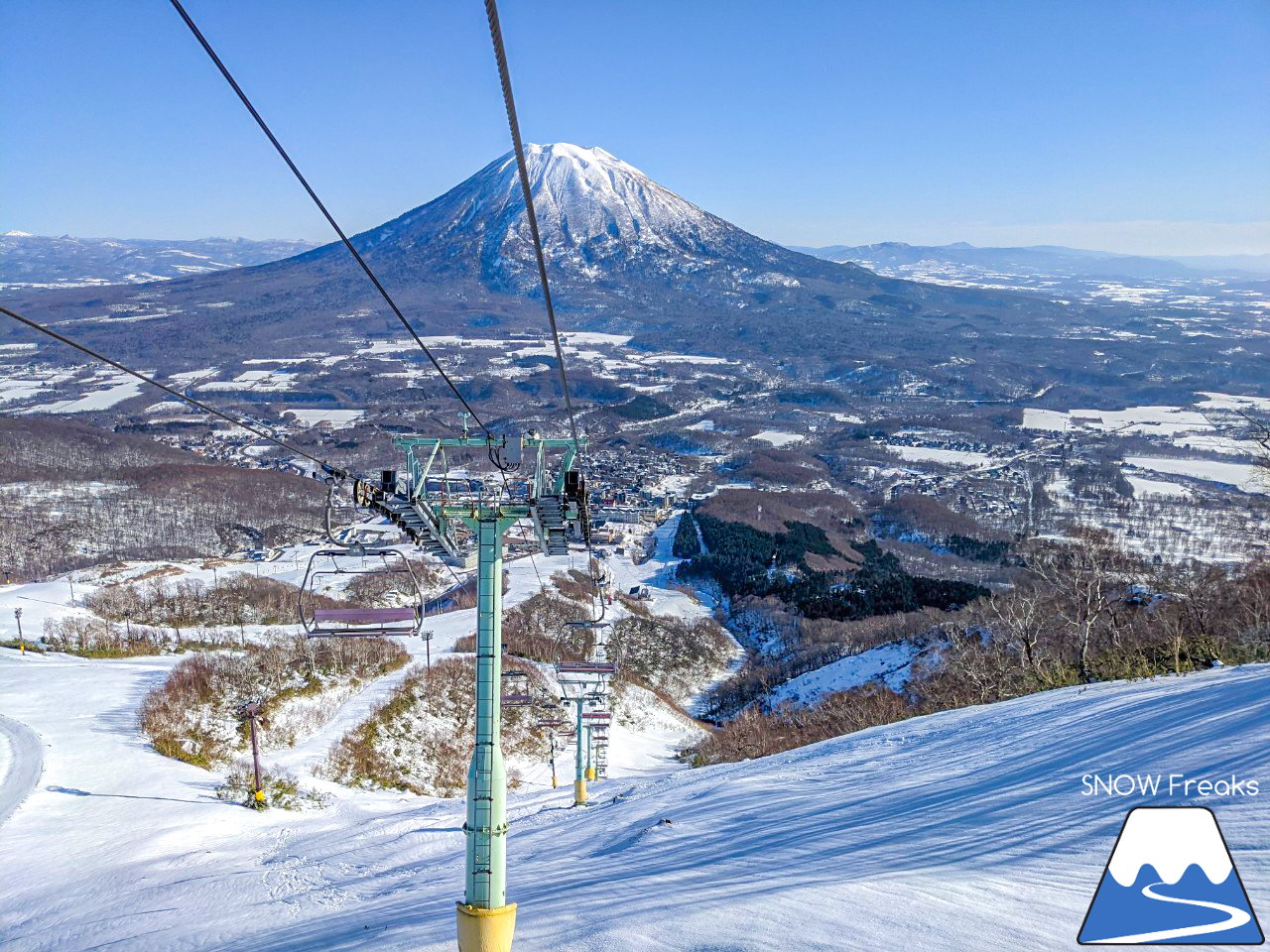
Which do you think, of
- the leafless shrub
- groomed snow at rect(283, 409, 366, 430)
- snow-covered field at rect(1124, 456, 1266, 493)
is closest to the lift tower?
the leafless shrub

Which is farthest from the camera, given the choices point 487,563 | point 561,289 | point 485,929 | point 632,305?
point 561,289

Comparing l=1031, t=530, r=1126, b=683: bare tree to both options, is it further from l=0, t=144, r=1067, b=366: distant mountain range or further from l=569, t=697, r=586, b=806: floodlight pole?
l=0, t=144, r=1067, b=366: distant mountain range

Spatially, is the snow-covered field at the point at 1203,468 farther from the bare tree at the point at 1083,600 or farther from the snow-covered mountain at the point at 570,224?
the snow-covered mountain at the point at 570,224

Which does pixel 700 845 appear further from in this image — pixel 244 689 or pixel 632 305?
pixel 632 305

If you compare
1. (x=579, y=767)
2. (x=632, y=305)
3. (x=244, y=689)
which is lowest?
(x=244, y=689)

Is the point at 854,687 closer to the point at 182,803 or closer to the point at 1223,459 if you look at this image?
the point at 182,803

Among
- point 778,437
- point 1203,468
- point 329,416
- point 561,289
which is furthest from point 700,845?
point 561,289
